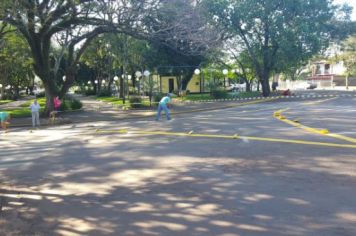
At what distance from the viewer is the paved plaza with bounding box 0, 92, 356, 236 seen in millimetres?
5480

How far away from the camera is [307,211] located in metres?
5.77

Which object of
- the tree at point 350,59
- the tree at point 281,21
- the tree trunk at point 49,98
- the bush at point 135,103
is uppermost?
the tree at point 281,21

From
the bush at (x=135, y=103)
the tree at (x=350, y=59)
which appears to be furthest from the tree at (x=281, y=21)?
the tree at (x=350, y=59)

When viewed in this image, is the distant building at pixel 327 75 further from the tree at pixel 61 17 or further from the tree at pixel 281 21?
the tree at pixel 61 17

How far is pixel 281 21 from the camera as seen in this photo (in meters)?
39.6

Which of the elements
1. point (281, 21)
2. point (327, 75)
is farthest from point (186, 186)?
point (327, 75)

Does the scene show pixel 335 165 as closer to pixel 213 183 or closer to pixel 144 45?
pixel 213 183

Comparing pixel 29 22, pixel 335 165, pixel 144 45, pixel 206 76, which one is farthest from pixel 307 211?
pixel 206 76

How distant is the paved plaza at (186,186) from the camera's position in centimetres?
548

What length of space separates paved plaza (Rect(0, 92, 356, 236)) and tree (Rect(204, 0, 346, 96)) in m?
27.6

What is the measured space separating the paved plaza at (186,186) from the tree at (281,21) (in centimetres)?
2765

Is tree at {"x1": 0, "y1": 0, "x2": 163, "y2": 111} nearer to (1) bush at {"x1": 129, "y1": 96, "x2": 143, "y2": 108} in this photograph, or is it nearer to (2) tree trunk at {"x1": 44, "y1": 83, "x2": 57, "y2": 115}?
(2) tree trunk at {"x1": 44, "y1": 83, "x2": 57, "y2": 115}

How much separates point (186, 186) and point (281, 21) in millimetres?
35023

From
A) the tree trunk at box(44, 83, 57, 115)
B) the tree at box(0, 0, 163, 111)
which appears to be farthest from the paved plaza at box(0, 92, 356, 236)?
the tree trunk at box(44, 83, 57, 115)
